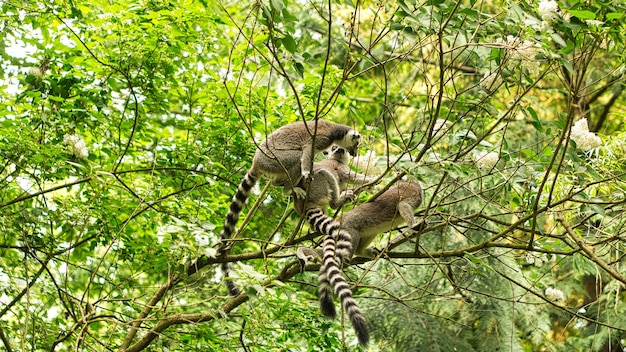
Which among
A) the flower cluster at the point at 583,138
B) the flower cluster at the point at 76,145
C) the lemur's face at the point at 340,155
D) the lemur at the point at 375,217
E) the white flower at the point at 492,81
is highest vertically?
the lemur's face at the point at 340,155

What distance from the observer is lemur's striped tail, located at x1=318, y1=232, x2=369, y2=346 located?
390cm

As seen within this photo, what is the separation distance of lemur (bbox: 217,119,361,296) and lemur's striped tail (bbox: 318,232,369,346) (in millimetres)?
917

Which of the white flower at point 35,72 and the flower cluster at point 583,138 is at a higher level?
the white flower at point 35,72

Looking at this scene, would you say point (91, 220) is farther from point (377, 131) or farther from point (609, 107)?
point (609, 107)

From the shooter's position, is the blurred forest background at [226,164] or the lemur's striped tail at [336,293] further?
the blurred forest background at [226,164]

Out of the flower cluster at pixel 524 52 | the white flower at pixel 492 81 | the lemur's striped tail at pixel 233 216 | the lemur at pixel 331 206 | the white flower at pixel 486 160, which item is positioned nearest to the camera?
the flower cluster at pixel 524 52

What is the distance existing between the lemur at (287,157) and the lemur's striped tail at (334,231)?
0.23 meters

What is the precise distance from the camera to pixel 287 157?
603 centimetres

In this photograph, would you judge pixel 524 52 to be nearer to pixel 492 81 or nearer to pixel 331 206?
pixel 492 81

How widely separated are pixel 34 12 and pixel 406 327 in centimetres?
521

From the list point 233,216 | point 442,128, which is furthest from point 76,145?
point 442,128

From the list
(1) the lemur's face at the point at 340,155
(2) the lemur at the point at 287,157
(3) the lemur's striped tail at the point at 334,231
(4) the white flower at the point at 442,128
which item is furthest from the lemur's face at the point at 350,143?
(4) the white flower at the point at 442,128

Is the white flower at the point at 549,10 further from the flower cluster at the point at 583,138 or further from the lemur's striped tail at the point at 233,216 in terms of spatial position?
the lemur's striped tail at the point at 233,216

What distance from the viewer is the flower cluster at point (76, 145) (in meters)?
5.24
